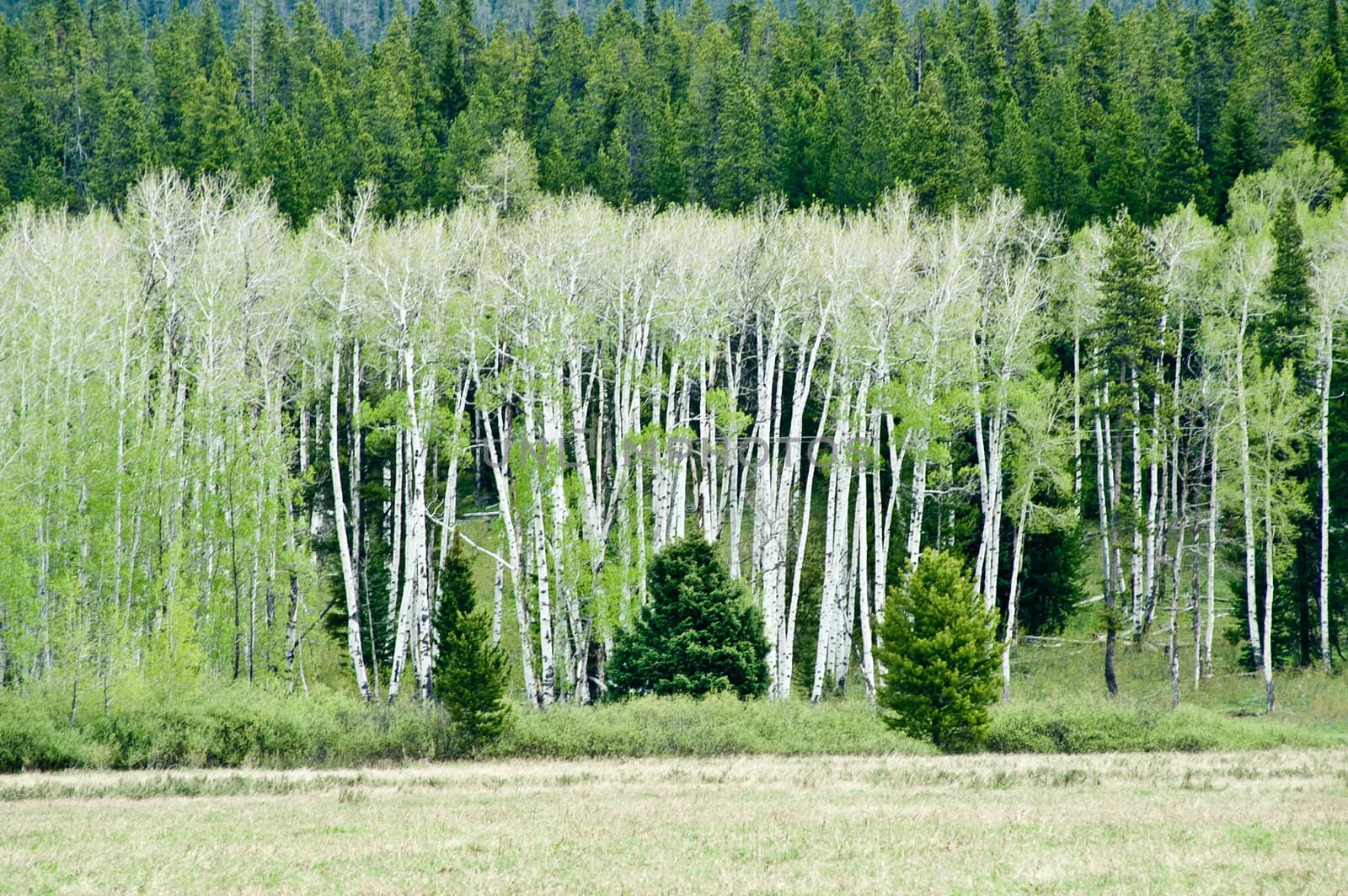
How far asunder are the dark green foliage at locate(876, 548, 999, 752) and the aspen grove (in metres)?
3.68

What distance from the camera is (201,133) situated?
67500 millimetres

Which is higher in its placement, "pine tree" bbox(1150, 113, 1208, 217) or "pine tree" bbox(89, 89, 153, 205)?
"pine tree" bbox(89, 89, 153, 205)

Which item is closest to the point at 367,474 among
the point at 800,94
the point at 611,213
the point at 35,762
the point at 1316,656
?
the point at 611,213

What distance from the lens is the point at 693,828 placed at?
56.1 ft

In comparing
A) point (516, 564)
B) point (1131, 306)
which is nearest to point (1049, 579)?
point (1131, 306)

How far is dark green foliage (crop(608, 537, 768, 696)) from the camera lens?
91.9 feet

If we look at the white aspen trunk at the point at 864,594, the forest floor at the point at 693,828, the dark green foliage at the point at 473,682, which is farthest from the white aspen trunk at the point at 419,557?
the white aspen trunk at the point at 864,594

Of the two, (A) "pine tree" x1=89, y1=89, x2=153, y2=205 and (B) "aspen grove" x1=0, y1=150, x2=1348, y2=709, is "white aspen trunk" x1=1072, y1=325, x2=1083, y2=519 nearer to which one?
(B) "aspen grove" x1=0, y1=150, x2=1348, y2=709

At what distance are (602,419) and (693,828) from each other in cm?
1615

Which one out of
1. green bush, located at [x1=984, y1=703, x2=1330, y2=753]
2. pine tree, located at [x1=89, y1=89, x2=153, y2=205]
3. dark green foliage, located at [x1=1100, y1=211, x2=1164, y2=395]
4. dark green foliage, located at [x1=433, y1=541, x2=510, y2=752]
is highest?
pine tree, located at [x1=89, y1=89, x2=153, y2=205]

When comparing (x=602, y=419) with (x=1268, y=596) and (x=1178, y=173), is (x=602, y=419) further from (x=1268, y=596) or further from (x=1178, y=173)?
(x=1178, y=173)

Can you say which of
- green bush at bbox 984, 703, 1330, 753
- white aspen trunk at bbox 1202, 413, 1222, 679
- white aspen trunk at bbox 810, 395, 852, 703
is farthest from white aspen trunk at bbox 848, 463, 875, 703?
white aspen trunk at bbox 1202, 413, 1222, 679

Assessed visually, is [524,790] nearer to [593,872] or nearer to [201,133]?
[593,872]

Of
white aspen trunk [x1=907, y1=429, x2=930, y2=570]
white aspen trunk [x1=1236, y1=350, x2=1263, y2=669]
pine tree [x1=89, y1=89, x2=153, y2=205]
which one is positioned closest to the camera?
white aspen trunk [x1=907, y1=429, x2=930, y2=570]
